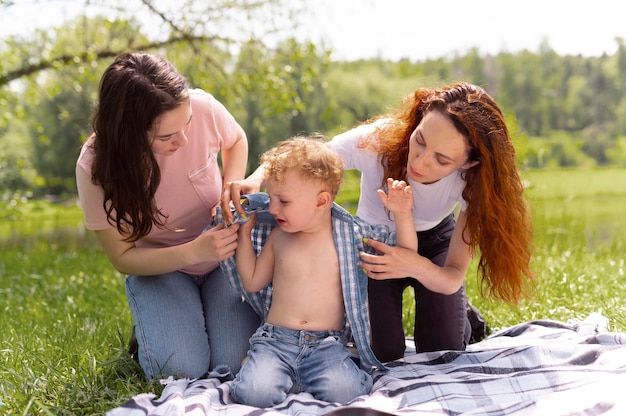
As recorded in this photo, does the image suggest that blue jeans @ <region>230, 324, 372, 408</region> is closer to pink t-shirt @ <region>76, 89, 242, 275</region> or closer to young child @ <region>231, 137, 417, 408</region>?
young child @ <region>231, 137, 417, 408</region>

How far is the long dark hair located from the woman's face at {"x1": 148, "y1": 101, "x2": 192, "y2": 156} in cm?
2

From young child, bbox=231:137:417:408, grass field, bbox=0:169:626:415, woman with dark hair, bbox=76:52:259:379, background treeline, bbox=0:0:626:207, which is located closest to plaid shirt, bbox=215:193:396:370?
young child, bbox=231:137:417:408

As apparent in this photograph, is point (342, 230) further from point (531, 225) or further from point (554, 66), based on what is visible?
point (554, 66)

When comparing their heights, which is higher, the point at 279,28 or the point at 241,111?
the point at 279,28

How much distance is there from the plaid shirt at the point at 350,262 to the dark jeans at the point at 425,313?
0.83ft

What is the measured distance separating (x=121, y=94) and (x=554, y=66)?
33.7ft

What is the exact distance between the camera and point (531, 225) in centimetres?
263

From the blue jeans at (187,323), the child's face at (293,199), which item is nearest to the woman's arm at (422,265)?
the child's face at (293,199)

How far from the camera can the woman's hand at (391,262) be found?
7.64 feet

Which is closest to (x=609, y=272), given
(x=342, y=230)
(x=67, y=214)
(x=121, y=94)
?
(x=342, y=230)

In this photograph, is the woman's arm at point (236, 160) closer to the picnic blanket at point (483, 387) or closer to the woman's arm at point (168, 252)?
the woman's arm at point (168, 252)

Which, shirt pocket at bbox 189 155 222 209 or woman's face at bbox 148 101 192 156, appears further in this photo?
shirt pocket at bbox 189 155 222 209

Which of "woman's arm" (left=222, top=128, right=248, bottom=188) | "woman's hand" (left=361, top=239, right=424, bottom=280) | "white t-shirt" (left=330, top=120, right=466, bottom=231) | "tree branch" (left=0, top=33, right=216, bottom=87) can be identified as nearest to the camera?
"woman's hand" (left=361, top=239, right=424, bottom=280)

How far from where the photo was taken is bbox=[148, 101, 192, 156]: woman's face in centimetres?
226
